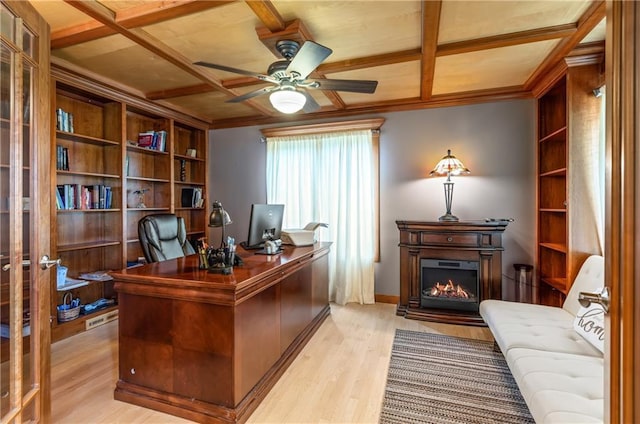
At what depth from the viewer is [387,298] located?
12.8 feet

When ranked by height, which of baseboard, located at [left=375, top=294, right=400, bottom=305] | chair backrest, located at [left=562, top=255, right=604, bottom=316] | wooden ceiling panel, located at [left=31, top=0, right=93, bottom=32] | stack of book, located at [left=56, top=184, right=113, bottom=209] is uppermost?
wooden ceiling panel, located at [left=31, top=0, right=93, bottom=32]

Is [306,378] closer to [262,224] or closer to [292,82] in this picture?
[262,224]

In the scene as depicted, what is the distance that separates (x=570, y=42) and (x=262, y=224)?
9.02 ft

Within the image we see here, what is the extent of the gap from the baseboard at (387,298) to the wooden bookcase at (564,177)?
1482mm

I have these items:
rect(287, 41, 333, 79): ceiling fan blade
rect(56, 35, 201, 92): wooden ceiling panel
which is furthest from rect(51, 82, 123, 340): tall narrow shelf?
rect(287, 41, 333, 79): ceiling fan blade

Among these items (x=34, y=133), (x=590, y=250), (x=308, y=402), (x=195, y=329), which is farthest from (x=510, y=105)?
(x=34, y=133)

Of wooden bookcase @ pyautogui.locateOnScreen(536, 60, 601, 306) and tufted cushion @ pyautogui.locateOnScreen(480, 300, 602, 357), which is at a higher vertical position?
wooden bookcase @ pyautogui.locateOnScreen(536, 60, 601, 306)

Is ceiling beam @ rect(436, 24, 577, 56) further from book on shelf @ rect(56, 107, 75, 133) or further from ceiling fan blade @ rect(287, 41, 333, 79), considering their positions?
book on shelf @ rect(56, 107, 75, 133)

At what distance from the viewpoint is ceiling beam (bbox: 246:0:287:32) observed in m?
1.86

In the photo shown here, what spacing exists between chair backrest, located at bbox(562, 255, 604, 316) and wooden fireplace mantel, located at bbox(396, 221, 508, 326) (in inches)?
28.8

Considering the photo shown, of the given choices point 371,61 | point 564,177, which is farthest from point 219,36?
point 564,177

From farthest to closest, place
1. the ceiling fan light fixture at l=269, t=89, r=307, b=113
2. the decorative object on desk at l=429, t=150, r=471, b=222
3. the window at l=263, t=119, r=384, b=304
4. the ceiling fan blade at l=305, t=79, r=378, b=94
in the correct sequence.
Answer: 1. the window at l=263, t=119, r=384, b=304
2. the decorative object on desk at l=429, t=150, r=471, b=222
3. the ceiling fan light fixture at l=269, t=89, r=307, b=113
4. the ceiling fan blade at l=305, t=79, r=378, b=94

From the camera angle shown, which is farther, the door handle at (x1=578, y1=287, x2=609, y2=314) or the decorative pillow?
the decorative pillow

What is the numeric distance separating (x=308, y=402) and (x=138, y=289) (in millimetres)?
1222
